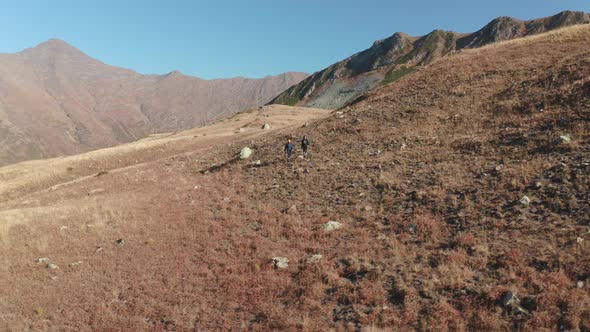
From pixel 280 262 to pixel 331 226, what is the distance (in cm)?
379

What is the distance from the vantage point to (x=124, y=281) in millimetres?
15930

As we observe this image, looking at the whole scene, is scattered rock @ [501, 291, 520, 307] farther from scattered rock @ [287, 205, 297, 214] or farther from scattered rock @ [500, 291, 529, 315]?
scattered rock @ [287, 205, 297, 214]

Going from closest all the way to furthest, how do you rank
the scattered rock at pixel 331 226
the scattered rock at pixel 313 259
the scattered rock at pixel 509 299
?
the scattered rock at pixel 509 299 < the scattered rock at pixel 313 259 < the scattered rock at pixel 331 226

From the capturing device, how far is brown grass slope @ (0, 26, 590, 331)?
11.4 meters

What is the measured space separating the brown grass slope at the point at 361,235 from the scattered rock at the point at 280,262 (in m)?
0.27

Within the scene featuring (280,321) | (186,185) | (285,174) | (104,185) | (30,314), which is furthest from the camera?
(104,185)

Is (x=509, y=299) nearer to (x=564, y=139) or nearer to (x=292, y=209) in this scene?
(x=292, y=209)

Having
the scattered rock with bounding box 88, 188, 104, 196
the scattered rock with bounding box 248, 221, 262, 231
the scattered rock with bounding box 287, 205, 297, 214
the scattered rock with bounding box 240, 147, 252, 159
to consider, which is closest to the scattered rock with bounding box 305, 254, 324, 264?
the scattered rock with bounding box 248, 221, 262, 231

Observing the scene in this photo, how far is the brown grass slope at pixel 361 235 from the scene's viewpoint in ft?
37.5

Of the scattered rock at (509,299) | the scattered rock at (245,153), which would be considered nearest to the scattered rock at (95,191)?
the scattered rock at (245,153)

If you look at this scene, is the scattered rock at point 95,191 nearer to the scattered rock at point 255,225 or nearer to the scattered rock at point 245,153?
the scattered rock at point 245,153

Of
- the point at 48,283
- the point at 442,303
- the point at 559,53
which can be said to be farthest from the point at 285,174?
the point at 559,53

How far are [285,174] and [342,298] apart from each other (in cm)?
1667

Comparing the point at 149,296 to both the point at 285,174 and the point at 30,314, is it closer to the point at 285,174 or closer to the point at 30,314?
the point at 30,314
